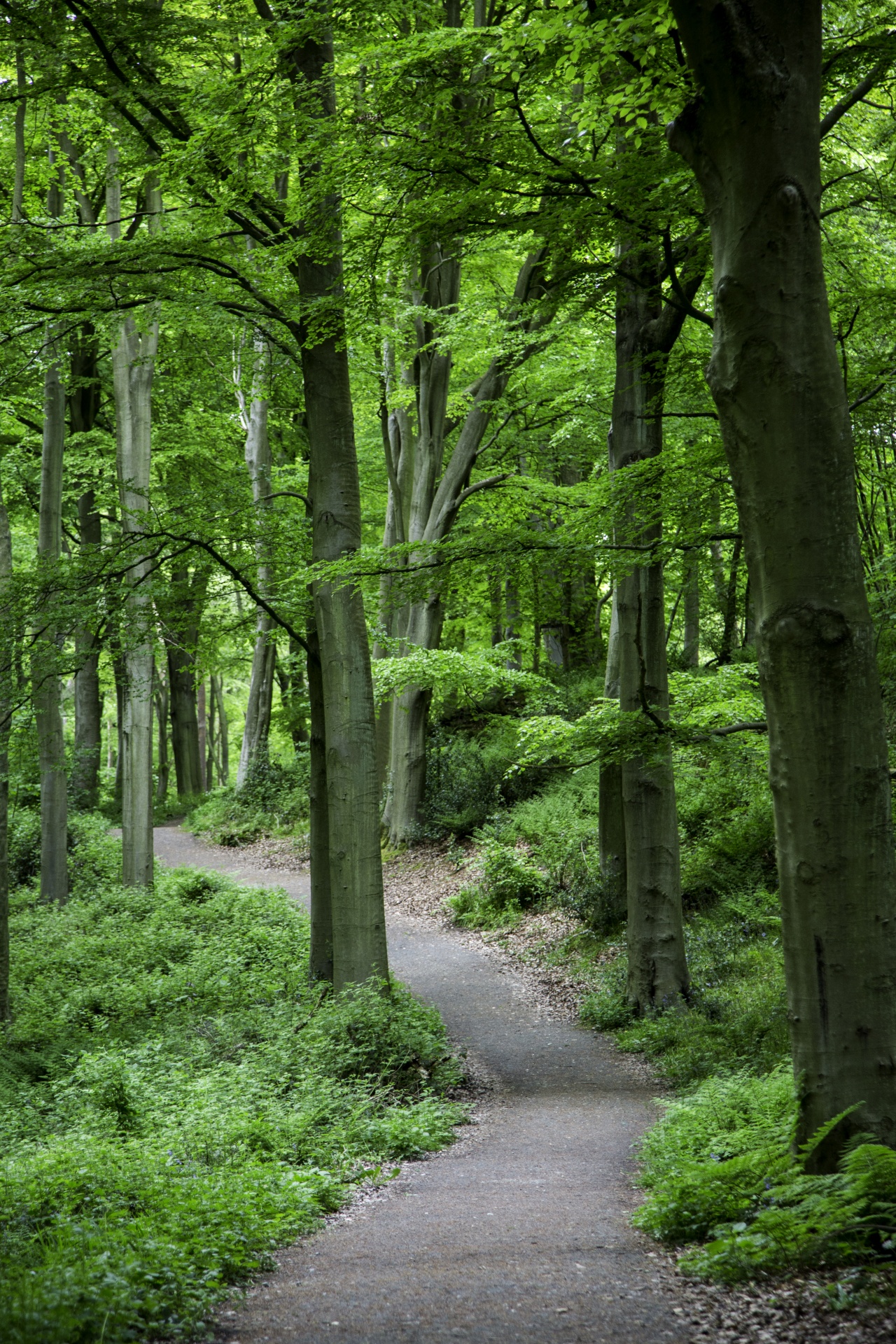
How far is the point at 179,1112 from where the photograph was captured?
5746 millimetres

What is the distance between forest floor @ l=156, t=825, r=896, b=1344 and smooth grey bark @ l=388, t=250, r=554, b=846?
947cm

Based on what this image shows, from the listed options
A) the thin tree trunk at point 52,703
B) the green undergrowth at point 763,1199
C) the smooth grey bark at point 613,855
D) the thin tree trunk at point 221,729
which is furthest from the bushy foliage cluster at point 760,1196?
the thin tree trunk at point 221,729

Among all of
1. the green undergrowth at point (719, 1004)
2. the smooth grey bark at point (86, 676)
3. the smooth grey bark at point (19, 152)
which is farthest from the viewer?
the smooth grey bark at point (86, 676)

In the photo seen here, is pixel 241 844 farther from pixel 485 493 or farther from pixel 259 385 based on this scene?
pixel 259 385

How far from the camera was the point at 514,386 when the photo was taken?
15.5 metres

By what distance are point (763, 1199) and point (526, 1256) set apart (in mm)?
928

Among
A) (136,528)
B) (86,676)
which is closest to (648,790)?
(136,528)

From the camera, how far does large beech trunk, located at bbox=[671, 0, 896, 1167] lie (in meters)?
3.43

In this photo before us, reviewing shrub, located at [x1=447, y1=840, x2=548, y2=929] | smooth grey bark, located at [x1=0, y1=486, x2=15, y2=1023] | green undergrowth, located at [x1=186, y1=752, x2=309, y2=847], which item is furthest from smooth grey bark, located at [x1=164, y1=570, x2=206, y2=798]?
smooth grey bark, located at [x1=0, y1=486, x2=15, y2=1023]

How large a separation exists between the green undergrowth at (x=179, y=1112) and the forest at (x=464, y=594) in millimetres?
35

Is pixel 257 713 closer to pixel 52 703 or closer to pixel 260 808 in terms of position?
pixel 260 808

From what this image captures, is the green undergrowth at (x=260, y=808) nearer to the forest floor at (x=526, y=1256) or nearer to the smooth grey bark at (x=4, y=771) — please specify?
the smooth grey bark at (x=4, y=771)

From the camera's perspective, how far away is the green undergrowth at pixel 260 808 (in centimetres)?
2202

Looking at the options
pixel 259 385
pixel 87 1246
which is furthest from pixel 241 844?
pixel 87 1246
